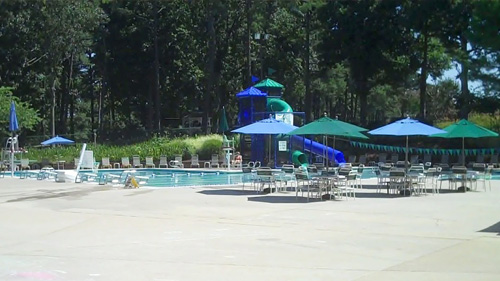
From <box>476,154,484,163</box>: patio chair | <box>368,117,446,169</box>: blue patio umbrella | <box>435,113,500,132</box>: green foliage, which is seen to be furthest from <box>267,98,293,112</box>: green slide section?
<box>368,117,446,169</box>: blue patio umbrella

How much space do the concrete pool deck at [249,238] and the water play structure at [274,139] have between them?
1180 cm

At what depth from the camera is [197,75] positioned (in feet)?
168

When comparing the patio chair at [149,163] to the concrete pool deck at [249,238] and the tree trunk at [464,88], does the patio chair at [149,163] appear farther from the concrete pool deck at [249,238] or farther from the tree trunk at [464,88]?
the tree trunk at [464,88]

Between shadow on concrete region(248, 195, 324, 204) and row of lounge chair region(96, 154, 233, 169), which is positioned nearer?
shadow on concrete region(248, 195, 324, 204)

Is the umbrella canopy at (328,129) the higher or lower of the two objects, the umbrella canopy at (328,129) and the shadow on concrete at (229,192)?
the higher

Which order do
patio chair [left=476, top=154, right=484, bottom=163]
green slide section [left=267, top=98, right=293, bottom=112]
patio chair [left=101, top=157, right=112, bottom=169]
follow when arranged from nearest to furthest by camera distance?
patio chair [left=476, top=154, right=484, bottom=163], green slide section [left=267, top=98, right=293, bottom=112], patio chair [left=101, top=157, right=112, bottom=169]

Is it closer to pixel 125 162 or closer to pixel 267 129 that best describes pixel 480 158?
pixel 267 129

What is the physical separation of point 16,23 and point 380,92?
A: 3381 cm

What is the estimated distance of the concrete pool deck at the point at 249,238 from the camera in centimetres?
827

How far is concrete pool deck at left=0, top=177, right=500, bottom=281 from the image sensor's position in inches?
326

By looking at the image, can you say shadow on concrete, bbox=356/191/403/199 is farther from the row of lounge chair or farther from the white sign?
the row of lounge chair

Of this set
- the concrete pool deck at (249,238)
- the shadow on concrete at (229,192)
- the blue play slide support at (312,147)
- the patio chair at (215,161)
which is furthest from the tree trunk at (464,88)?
the shadow on concrete at (229,192)

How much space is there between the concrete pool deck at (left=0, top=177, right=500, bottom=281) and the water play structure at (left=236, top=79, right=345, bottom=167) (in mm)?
11805

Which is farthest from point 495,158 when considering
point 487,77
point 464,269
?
point 464,269
